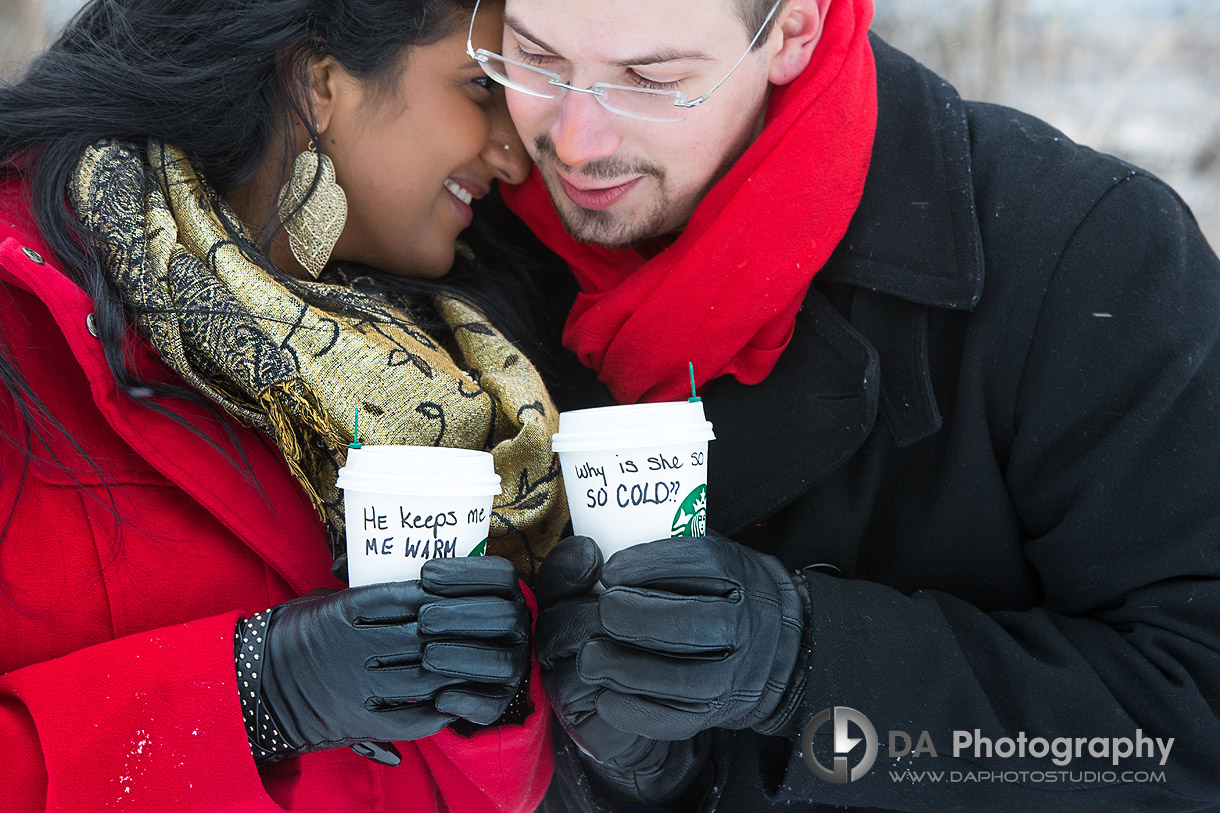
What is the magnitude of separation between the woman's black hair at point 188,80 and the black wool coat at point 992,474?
0.95 meters

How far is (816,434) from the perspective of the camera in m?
1.83

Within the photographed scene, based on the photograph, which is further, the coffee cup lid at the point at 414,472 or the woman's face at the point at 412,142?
the woman's face at the point at 412,142

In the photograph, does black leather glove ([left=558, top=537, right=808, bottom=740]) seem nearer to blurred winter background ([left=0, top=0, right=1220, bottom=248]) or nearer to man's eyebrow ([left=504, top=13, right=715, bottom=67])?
man's eyebrow ([left=504, top=13, right=715, bottom=67])

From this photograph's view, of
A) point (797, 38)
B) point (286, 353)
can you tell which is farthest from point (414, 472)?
point (797, 38)

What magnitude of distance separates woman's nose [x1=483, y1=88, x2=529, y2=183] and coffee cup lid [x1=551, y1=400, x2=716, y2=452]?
84cm

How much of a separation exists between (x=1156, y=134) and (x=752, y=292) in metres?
4.29

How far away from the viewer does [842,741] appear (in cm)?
162

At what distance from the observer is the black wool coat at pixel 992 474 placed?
1.60 metres

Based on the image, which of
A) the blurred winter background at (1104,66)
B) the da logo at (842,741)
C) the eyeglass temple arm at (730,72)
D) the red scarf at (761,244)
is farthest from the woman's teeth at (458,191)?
the blurred winter background at (1104,66)

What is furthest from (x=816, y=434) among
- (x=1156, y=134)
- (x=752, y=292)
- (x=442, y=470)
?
(x=1156, y=134)

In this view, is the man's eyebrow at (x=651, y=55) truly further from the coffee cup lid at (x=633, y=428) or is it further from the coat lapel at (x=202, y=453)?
the coat lapel at (x=202, y=453)

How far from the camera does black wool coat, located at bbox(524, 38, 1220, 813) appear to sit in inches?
63.2

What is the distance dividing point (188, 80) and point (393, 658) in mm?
1125

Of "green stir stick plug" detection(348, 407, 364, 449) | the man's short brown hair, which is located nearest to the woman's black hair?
"green stir stick plug" detection(348, 407, 364, 449)
